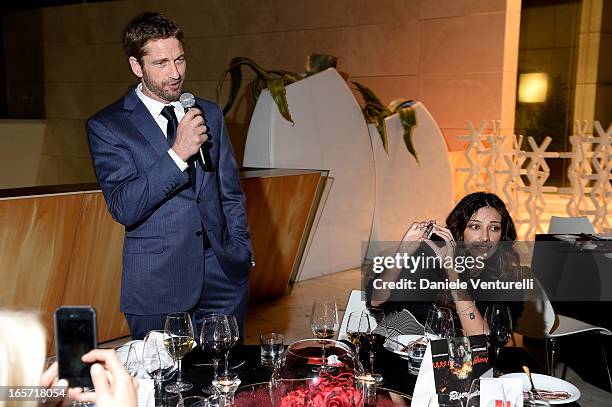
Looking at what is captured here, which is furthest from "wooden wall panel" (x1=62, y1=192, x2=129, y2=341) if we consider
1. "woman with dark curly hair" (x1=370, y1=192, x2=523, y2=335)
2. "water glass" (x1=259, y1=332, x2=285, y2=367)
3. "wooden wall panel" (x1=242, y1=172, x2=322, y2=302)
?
"water glass" (x1=259, y1=332, x2=285, y2=367)

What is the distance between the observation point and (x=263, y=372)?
5.33 feet

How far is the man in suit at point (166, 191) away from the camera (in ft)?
6.78

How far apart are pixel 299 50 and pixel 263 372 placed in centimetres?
797

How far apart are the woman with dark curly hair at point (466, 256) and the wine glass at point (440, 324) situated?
541mm

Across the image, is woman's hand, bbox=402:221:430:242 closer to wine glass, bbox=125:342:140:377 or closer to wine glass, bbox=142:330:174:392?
wine glass, bbox=142:330:174:392

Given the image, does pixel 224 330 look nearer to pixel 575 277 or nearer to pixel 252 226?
pixel 575 277

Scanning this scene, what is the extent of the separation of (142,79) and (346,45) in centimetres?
694

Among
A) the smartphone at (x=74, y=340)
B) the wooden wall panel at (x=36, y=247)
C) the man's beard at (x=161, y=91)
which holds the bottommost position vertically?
the wooden wall panel at (x=36, y=247)

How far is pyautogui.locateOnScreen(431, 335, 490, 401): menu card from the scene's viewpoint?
1.37m

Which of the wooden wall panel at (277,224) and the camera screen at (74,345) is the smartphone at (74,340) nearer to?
the camera screen at (74,345)

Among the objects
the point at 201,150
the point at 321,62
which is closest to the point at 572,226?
the point at 321,62

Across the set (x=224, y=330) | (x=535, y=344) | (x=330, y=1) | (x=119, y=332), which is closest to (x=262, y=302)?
(x=119, y=332)

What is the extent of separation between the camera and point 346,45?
28.8ft

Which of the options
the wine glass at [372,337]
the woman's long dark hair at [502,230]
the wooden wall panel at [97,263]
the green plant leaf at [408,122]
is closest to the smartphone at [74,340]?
the wine glass at [372,337]
